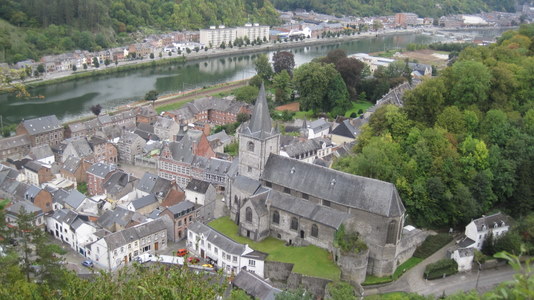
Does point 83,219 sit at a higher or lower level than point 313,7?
lower

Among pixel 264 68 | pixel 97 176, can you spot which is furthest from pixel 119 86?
pixel 97 176

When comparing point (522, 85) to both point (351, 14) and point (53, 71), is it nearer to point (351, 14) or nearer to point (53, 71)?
point (53, 71)

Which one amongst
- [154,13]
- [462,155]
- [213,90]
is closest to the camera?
[462,155]

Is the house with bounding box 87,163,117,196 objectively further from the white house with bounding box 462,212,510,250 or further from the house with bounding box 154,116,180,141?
the white house with bounding box 462,212,510,250

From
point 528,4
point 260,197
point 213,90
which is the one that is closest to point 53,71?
point 213,90

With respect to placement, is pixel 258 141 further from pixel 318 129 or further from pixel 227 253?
pixel 318 129

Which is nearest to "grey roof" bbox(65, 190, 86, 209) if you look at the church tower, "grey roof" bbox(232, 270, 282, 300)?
the church tower

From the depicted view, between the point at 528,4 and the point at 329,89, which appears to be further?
the point at 528,4
